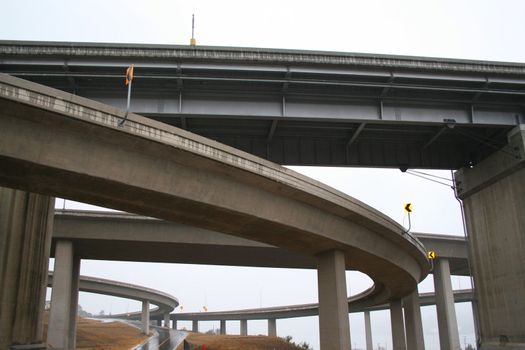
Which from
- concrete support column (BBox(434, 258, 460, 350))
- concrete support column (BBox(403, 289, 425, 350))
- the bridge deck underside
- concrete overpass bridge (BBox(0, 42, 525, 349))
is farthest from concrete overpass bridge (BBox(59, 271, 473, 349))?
the bridge deck underside

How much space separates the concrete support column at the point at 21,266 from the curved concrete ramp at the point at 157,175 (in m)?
5.58

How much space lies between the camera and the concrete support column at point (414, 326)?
44.1m

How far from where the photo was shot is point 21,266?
18781mm

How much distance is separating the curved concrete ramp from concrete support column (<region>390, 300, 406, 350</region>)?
1081 inches

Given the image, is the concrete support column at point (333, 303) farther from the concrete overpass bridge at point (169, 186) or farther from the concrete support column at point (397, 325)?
the concrete support column at point (397, 325)

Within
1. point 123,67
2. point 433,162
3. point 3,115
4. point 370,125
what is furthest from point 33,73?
point 433,162

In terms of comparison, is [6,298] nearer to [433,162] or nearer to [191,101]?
[191,101]

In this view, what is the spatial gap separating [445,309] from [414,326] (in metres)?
4.22

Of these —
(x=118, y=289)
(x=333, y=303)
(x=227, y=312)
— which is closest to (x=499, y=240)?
(x=333, y=303)

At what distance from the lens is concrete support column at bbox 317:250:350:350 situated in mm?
20000

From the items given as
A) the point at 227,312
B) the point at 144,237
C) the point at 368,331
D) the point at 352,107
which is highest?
the point at 352,107

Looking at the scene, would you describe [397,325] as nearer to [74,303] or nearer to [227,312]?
Result: [74,303]

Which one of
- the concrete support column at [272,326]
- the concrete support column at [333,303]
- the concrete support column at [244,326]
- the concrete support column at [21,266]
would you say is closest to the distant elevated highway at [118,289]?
the concrete support column at [272,326]

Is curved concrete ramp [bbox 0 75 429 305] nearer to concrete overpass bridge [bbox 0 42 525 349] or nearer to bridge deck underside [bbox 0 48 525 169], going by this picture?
bridge deck underside [bbox 0 48 525 169]
